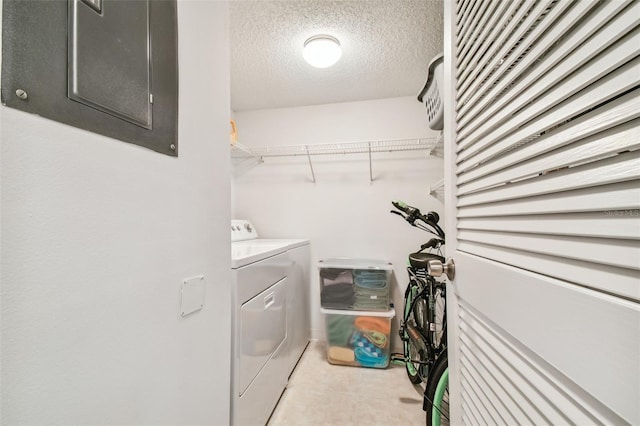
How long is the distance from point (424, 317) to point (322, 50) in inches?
73.2

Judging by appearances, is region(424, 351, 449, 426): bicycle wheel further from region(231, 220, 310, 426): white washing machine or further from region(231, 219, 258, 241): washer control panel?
region(231, 219, 258, 241): washer control panel

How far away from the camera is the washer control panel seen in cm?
Result: 214

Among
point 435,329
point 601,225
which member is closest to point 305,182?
point 435,329

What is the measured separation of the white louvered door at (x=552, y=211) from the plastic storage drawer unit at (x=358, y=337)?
132cm

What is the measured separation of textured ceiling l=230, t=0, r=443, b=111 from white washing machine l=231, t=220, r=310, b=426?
1.31 m

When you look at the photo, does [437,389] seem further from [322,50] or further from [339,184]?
[322,50]

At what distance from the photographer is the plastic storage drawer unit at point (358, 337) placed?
198 centimetres

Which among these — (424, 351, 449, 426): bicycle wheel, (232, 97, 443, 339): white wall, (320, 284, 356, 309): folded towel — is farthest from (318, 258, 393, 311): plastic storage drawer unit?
(424, 351, 449, 426): bicycle wheel

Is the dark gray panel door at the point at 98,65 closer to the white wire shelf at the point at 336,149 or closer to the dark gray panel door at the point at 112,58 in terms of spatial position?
the dark gray panel door at the point at 112,58

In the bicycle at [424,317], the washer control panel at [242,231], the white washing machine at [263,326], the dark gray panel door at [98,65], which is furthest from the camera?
the washer control panel at [242,231]

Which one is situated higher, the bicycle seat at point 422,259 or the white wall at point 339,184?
the white wall at point 339,184

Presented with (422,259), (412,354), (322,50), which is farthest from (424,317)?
(322,50)

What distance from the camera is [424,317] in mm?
1635

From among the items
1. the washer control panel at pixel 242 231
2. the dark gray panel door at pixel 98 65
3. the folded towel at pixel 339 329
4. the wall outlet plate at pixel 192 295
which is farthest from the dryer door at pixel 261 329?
the dark gray panel door at pixel 98 65
